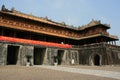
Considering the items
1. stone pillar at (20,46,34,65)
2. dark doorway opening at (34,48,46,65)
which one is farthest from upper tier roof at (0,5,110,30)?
stone pillar at (20,46,34,65)

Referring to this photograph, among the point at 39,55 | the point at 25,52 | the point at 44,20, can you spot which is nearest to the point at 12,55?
the point at 25,52

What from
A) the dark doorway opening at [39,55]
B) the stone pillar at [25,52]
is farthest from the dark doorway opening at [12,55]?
the dark doorway opening at [39,55]

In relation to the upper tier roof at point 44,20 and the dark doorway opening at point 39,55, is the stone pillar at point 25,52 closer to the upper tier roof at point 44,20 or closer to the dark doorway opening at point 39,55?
the dark doorway opening at point 39,55

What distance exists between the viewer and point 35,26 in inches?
1150

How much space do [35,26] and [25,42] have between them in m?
6.46

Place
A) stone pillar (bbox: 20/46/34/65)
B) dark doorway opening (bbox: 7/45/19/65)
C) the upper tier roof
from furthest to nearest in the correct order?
the upper tier roof → dark doorway opening (bbox: 7/45/19/65) → stone pillar (bbox: 20/46/34/65)

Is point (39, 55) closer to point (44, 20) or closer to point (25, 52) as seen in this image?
point (25, 52)

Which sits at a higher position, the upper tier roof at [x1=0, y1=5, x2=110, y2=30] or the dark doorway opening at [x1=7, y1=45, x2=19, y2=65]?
the upper tier roof at [x1=0, y1=5, x2=110, y2=30]

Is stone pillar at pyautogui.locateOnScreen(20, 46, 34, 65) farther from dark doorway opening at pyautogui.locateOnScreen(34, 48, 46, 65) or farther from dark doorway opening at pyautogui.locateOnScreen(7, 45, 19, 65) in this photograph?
dark doorway opening at pyautogui.locateOnScreen(34, 48, 46, 65)

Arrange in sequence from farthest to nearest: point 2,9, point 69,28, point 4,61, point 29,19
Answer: point 69,28, point 29,19, point 2,9, point 4,61

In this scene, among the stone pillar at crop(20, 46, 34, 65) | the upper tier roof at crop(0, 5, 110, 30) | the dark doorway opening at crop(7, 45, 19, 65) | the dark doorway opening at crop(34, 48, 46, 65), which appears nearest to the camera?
the stone pillar at crop(20, 46, 34, 65)

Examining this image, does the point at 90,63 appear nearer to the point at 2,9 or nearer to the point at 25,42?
the point at 25,42

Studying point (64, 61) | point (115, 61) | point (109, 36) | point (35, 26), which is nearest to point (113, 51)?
point (115, 61)

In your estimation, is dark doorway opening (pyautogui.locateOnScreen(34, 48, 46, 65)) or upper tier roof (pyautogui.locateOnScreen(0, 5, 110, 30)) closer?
upper tier roof (pyautogui.locateOnScreen(0, 5, 110, 30))
